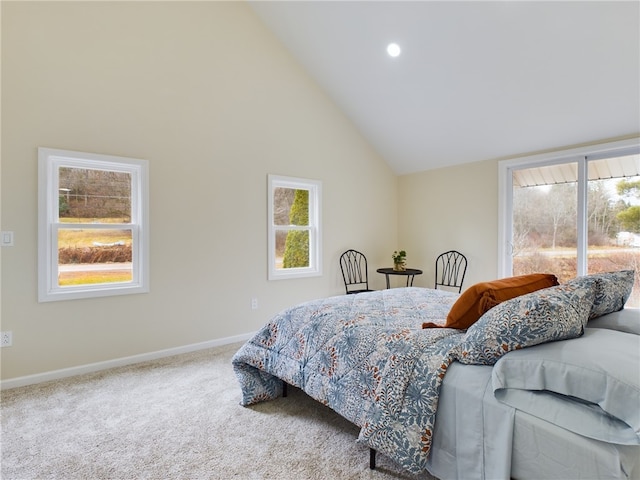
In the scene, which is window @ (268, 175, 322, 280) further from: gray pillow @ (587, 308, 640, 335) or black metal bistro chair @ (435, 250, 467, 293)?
gray pillow @ (587, 308, 640, 335)

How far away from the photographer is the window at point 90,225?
288 centimetres

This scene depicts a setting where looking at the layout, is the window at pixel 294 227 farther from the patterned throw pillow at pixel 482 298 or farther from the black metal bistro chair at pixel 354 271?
the patterned throw pillow at pixel 482 298

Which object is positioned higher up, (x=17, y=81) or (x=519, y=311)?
(x=17, y=81)

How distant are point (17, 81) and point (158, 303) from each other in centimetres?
209

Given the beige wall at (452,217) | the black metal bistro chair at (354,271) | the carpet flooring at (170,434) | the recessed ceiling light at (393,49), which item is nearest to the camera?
the carpet flooring at (170,434)

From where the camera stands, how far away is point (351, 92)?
4.43 m

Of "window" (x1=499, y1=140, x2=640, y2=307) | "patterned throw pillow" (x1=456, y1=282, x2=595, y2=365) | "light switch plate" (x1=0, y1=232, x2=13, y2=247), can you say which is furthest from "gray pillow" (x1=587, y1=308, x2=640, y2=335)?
"light switch plate" (x1=0, y1=232, x2=13, y2=247)

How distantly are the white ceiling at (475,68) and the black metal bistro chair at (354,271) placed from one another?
66.5 inches

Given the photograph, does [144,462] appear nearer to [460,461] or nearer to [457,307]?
[460,461]

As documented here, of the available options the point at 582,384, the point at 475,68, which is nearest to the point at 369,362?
the point at 582,384

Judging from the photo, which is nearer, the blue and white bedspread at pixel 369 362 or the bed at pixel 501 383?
the bed at pixel 501 383

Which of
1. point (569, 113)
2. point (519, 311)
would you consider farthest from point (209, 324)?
point (569, 113)

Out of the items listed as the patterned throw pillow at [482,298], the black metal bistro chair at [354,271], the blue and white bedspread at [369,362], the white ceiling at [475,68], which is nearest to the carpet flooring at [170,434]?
the blue and white bedspread at [369,362]

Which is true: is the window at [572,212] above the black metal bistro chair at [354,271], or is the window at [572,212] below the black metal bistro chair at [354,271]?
above
